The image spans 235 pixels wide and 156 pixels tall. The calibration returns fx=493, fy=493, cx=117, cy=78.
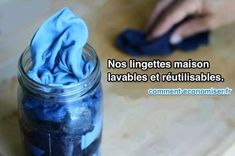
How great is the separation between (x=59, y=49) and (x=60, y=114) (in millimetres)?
73

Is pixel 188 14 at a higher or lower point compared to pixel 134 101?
higher

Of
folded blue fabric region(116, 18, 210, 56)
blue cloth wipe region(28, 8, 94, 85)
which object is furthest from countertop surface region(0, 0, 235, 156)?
blue cloth wipe region(28, 8, 94, 85)

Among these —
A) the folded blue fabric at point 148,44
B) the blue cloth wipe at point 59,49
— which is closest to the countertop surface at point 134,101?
the folded blue fabric at point 148,44

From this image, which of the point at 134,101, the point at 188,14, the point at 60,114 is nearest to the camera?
the point at 60,114

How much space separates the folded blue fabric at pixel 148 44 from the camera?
0.77 m

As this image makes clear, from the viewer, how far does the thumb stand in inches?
31.1

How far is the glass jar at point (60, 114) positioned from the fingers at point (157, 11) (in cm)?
24

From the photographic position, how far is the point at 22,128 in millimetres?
584

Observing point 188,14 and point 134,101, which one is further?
point 188,14

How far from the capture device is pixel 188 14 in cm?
83

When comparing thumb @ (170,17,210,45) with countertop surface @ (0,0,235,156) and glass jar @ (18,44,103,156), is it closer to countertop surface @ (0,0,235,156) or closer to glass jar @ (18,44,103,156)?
countertop surface @ (0,0,235,156)

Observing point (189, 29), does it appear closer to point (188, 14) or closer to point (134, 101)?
point (188, 14)

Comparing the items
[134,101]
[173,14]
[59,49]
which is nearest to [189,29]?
[173,14]

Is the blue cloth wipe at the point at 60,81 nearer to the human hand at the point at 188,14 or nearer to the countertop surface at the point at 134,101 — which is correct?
the countertop surface at the point at 134,101
